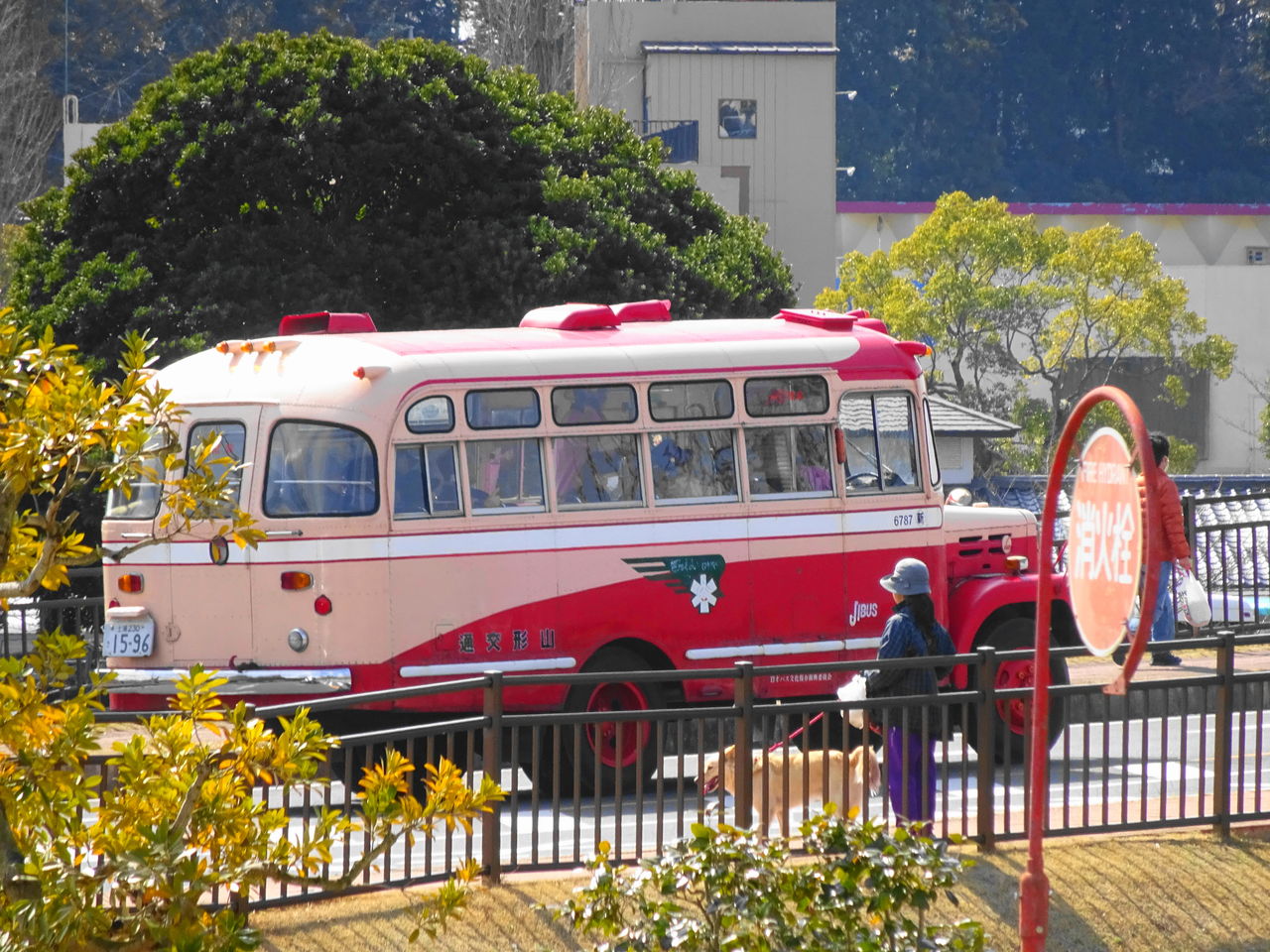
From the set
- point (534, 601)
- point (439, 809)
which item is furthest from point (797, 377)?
point (439, 809)

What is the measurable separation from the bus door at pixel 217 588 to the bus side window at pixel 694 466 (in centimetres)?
272

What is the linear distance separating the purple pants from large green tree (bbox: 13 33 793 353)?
11.2 metres

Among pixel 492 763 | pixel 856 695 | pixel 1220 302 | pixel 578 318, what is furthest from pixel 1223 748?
pixel 1220 302

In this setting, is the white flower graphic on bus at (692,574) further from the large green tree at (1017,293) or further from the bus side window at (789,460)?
the large green tree at (1017,293)

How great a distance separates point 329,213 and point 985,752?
44.8 ft

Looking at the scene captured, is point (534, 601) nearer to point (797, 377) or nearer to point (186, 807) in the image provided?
point (797, 377)

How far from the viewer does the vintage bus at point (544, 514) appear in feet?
39.8

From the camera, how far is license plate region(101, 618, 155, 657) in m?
12.4

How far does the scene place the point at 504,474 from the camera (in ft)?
40.7

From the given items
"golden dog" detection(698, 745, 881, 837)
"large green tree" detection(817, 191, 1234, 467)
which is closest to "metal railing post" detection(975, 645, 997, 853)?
"golden dog" detection(698, 745, 881, 837)

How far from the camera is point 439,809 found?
642cm

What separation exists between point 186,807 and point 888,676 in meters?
4.75

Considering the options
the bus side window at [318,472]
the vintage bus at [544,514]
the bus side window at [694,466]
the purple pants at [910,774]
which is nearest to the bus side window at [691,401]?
the vintage bus at [544,514]

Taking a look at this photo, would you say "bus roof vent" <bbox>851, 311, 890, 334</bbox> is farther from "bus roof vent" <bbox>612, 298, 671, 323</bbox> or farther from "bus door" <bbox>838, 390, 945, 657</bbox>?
"bus roof vent" <bbox>612, 298, 671, 323</bbox>
